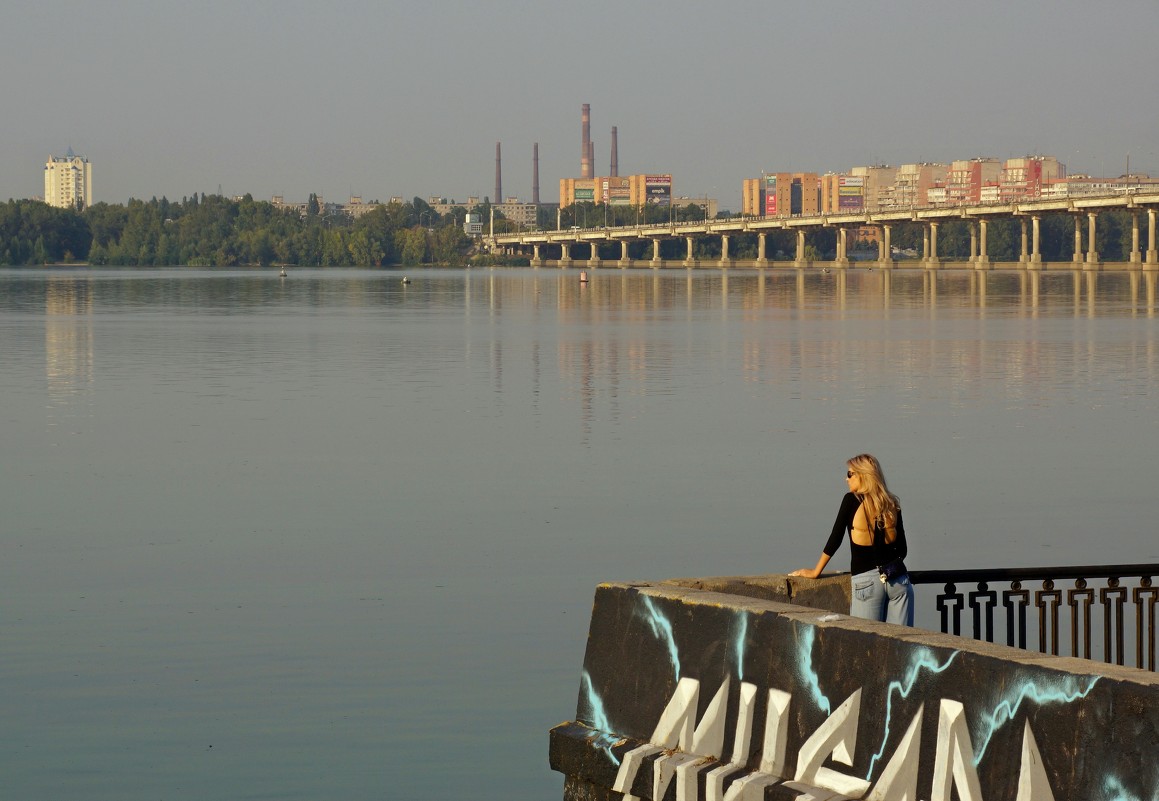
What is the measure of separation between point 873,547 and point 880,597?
0.95ft

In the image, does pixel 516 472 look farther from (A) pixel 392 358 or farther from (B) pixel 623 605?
(A) pixel 392 358

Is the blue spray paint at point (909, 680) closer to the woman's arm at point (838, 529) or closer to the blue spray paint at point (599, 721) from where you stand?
the blue spray paint at point (599, 721)

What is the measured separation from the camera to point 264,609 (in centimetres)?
1647

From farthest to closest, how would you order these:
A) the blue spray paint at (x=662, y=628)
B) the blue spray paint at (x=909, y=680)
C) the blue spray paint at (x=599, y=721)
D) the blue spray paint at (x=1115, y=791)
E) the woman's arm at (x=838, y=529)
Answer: the woman's arm at (x=838, y=529) < the blue spray paint at (x=599, y=721) < the blue spray paint at (x=662, y=628) < the blue spray paint at (x=909, y=680) < the blue spray paint at (x=1115, y=791)

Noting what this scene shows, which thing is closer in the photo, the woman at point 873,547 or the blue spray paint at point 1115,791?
the blue spray paint at point 1115,791

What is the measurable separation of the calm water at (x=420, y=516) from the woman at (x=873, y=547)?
2.49 meters

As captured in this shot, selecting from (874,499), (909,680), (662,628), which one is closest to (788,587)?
(874,499)

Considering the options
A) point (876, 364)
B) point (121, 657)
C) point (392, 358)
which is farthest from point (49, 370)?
point (121, 657)

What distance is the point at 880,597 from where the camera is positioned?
10.5 m

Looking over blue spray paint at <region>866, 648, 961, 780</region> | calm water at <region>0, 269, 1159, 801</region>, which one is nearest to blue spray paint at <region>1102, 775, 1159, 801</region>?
blue spray paint at <region>866, 648, 961, 780</region>

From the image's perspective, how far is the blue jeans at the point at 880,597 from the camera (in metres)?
10.5

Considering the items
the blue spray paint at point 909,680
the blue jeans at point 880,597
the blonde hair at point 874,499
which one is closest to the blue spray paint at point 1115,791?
the blue spray paint at point 909,680

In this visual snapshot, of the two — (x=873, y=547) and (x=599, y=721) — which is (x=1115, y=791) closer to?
(x=599, y=721)

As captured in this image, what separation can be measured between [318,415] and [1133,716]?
30204 millimetres
